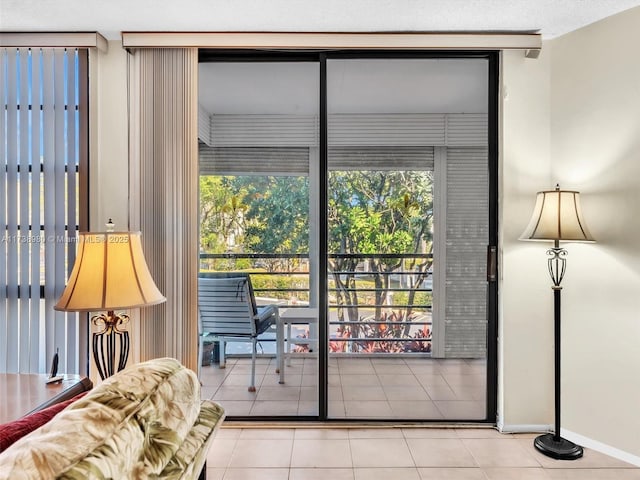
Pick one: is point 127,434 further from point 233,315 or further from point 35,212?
point 35,212

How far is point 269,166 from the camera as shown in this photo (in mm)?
2764

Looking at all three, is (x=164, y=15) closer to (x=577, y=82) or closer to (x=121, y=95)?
(x=121, y=95)

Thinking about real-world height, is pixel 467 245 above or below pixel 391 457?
above

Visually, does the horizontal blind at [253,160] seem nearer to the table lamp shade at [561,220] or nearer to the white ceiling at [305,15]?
the white ceiling at [305,15]

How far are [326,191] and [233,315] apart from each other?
1.04m

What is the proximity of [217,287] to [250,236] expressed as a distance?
41cm

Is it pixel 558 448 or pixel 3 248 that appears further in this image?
pixel 3 248

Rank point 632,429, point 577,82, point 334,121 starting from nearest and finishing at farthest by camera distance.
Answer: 1. point 632,429
2. point 577,82
3. point 334,121

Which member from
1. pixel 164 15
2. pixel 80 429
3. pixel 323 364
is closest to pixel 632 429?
pixel 323 364

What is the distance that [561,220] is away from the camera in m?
2.35

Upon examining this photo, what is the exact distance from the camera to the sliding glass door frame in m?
2.72

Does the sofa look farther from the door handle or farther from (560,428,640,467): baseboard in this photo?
(560,428,640,467): baseboard

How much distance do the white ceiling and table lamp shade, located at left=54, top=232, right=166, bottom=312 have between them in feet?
4.40

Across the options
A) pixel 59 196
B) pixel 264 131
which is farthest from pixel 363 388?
pixel 59 196
